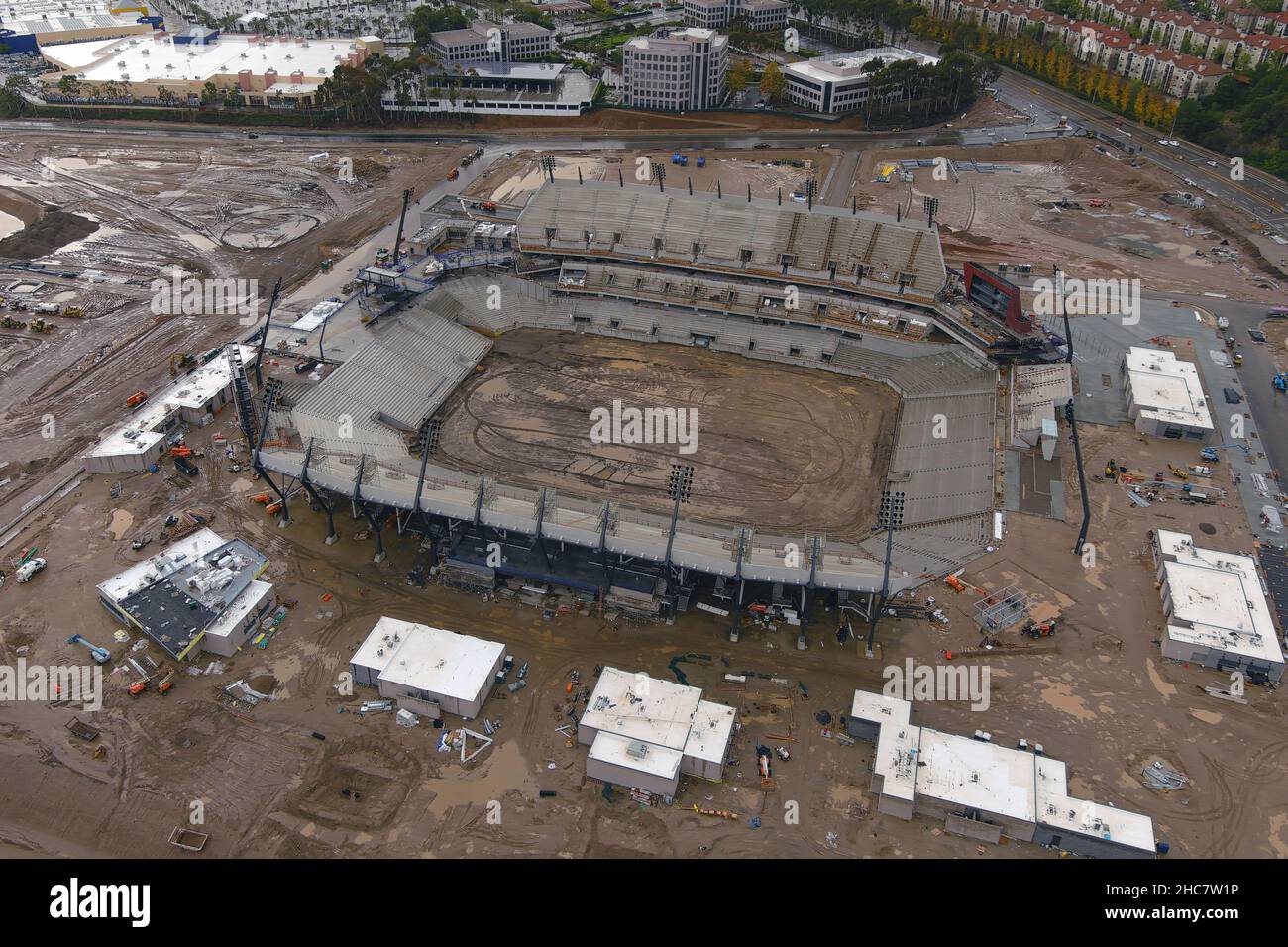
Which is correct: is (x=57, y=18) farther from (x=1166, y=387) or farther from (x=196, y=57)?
(x=1166, y=387)

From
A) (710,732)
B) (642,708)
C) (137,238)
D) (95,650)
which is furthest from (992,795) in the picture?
(137,238)

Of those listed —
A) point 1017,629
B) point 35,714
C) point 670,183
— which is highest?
point 670,183

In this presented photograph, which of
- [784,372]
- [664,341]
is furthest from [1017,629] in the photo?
[664,341]

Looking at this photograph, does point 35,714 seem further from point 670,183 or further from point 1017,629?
point 670,183
